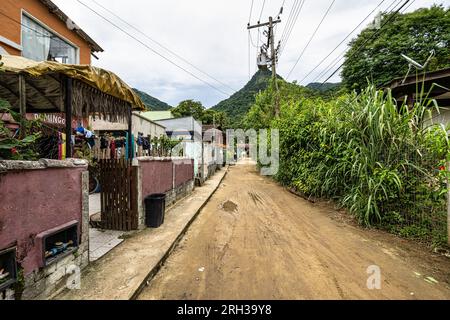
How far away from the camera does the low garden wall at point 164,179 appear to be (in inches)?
187

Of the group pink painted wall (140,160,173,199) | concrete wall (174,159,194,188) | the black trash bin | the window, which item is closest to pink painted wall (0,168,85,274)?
Answer: the black trash bin

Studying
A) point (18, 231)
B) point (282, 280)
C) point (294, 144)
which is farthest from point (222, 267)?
point (294, 144)

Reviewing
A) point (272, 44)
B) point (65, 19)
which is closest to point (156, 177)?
point (65, 19)

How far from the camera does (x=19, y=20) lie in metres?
6.74

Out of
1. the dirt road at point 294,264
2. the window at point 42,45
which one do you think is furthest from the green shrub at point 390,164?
the window at point 42,45

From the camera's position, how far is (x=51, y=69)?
2721 mm

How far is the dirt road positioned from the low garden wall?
1357 millimetres

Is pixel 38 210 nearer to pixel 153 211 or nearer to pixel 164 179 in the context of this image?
pixel 153 211

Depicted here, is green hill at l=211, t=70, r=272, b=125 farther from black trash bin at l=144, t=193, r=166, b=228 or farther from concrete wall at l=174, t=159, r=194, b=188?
black trash bin at l=144, t=193, r=166, b=228

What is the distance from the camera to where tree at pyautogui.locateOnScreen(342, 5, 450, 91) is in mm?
19203

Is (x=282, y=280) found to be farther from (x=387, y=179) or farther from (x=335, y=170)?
(x=335, y=170)

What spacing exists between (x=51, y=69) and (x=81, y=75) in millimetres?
322

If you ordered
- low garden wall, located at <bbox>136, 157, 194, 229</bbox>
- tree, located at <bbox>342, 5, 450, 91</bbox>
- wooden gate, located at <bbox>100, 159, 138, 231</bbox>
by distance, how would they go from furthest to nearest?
tree, located at <bbox>342, 5, 450, 91</bbox>
low garden wall, located at <bbox>136, 157, 194, 229</bbox>
wooden gate, located at <bbox>100, 159, 138, 231</bbox>

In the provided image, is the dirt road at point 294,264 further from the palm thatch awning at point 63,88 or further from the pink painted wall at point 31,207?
the palm thatch awning at point 63,88
